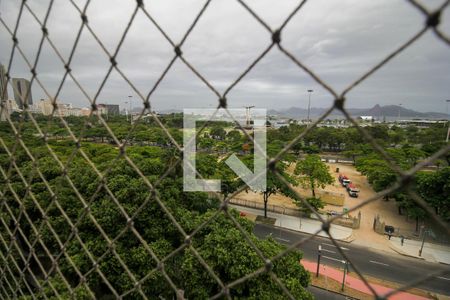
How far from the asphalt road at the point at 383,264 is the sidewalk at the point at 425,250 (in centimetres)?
22

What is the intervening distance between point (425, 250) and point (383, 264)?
179 centimetres

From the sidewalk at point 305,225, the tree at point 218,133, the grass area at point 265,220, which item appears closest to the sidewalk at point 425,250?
the sidewalk at point 305,225

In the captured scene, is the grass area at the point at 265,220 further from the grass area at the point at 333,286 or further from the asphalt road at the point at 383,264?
the grass area at the point at 333,286

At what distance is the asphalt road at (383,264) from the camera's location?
21.4 feet

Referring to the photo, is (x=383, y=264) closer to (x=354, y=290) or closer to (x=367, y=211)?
(x=354, y=290)

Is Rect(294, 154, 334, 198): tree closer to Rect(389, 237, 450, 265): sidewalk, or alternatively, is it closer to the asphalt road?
the asphalt road

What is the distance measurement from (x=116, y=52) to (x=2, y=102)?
1262mm

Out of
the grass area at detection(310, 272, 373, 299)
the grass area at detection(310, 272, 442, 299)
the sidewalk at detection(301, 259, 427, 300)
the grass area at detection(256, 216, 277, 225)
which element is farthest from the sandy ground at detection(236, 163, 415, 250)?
the grass area at detection(310, 272, 373, 299)

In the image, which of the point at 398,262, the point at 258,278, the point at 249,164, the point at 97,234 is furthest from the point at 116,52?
the point at 249,164

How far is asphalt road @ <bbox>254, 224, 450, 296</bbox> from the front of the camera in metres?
6.54

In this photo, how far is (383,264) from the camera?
282 inches

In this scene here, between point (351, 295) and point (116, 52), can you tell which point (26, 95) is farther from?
point (351, 295)

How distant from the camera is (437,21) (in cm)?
64

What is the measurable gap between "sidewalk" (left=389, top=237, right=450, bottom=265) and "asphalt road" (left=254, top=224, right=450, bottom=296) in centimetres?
22
